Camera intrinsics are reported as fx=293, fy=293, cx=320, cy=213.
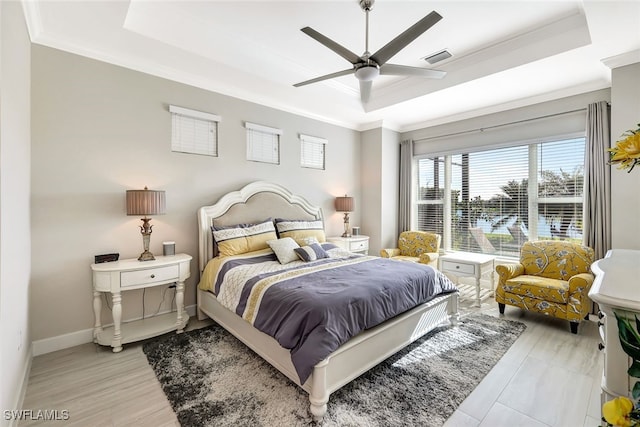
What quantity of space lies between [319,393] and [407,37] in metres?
2.47

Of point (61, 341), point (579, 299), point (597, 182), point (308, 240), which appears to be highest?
point (597, 182)

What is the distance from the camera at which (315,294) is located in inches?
83.9

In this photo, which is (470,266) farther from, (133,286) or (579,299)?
(133,286)

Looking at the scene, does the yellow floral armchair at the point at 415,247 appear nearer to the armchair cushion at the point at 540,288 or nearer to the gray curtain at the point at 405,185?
the gray curtain at the point at 405,185

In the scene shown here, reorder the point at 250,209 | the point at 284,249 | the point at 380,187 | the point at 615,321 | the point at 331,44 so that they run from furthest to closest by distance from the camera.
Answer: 1. the point at 380,187
2. the point at 250,209
3. the point at 284,249
4. the point at 331,44
5. the point at 615,321

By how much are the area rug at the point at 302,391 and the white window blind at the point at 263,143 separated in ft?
7.61

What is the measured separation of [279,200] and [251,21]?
7.07 ft

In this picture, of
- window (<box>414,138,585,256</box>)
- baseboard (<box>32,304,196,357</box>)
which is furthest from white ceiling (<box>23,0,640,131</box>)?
baseboard (<box>32,304,196,357</box>)

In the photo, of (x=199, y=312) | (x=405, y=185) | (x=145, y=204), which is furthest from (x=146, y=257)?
(x=405, y=185)

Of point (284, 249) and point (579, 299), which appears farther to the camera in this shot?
point (284, 249)

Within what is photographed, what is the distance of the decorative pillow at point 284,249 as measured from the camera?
10.6 feet

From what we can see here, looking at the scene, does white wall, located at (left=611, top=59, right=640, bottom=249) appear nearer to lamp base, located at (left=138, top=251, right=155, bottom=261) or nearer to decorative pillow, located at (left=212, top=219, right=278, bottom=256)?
decorative pillow, located at (left=212, top=219, right=278, bottom=256)

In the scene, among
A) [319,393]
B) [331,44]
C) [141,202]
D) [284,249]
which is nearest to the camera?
[319,393]

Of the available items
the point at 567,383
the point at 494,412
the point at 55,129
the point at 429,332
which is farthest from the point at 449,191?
the point at 55,129
